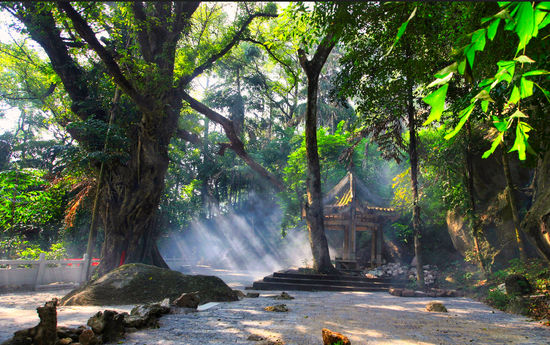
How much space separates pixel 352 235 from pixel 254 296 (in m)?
6.00

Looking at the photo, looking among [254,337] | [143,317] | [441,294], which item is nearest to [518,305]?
[441,294]

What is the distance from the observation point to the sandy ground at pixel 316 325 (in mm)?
3922

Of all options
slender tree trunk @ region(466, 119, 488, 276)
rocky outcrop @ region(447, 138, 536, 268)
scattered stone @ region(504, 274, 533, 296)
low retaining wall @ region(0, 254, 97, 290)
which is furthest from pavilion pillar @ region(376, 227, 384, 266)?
low retaining wall @ region(0, 254, 97, 290)

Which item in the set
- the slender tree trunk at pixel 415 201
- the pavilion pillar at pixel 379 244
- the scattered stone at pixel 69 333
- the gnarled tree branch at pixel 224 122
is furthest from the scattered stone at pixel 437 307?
the gnarled tree branch at pixel 224 122

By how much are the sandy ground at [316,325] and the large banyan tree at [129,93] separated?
190 inches

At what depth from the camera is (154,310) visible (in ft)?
15.2

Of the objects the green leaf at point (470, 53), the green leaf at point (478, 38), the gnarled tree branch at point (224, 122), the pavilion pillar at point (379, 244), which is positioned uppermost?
the gnarled tree branch at point (224, 122)

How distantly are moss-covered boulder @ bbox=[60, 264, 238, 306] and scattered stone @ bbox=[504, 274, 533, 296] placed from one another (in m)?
5.76

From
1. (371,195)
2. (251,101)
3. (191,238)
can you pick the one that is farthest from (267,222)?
(371,195)

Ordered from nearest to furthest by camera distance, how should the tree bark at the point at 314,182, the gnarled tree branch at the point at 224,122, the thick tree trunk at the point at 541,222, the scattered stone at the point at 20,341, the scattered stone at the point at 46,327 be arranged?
the scattered stone at the point at 20,341, the scattered stone at the point at 46,327, the thick tree trunk at the point at 541,222, the tree bark at the point at 314,182, the gnarled tree branch at the point at 224,122

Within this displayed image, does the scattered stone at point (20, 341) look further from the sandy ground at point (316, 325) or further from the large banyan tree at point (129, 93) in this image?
the large banyan tree at point (129, 93)

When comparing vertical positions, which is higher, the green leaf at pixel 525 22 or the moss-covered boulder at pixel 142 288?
the green leaf at pixel 525 22

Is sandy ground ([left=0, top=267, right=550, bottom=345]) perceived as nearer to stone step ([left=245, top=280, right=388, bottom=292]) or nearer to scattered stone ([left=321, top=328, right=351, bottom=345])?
scattered stone ([left=321, top=328, right=351, bottom=345])

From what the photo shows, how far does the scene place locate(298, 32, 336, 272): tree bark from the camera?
1162cm
